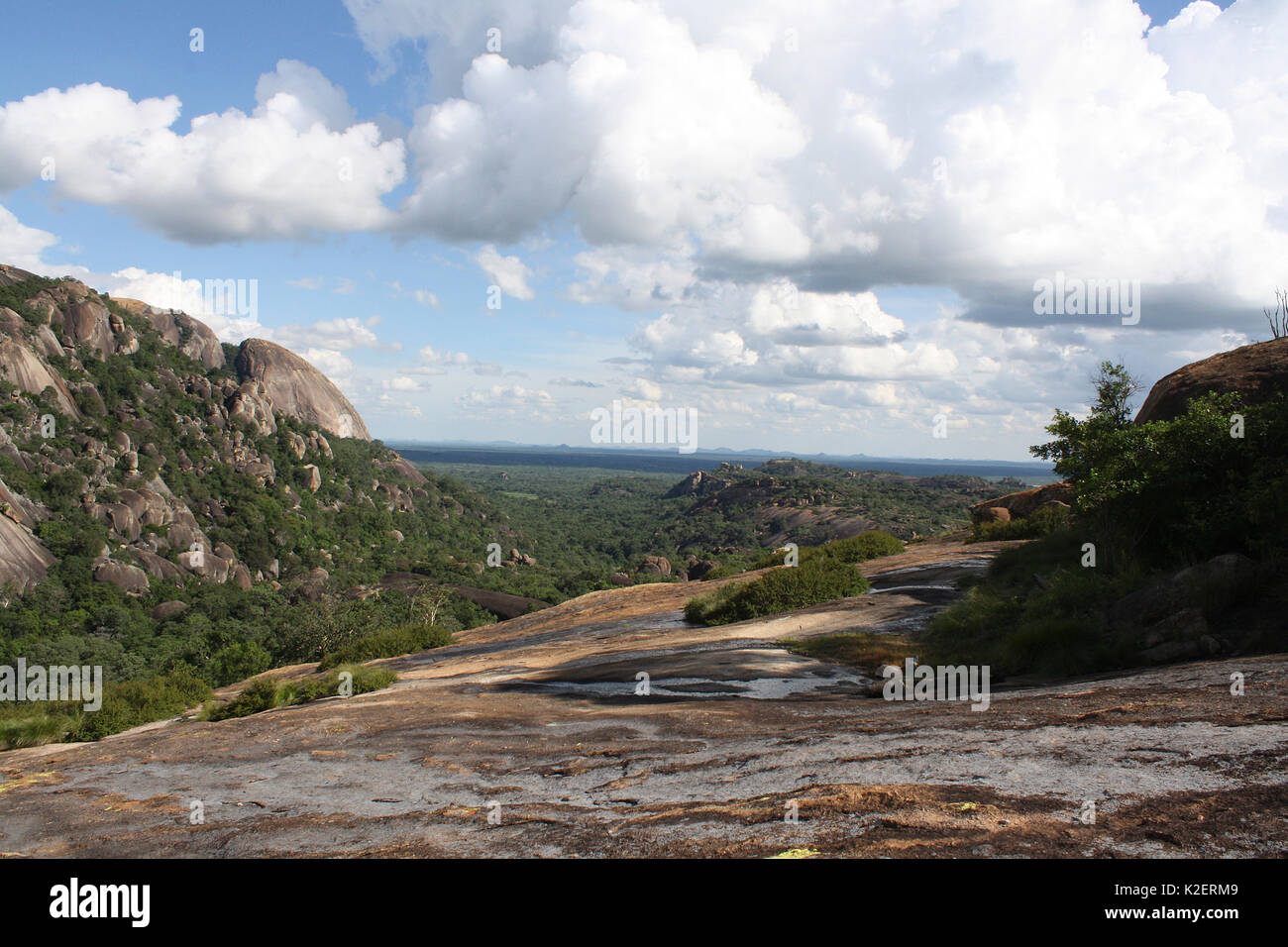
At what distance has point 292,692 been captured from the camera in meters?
16.1

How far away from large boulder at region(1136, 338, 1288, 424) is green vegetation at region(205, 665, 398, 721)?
→ 19754mm

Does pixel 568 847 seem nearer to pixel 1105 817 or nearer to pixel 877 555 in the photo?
pixel 1105 817

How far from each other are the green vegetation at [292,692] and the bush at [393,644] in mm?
6733

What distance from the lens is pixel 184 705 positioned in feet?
65.8

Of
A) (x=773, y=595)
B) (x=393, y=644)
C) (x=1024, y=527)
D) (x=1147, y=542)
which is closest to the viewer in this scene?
(x=1147, y=542)

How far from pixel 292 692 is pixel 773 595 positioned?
12262mm

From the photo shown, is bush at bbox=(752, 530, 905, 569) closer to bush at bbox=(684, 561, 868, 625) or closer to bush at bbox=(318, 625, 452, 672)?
bush at bbox=(684, 561, 868, 625)

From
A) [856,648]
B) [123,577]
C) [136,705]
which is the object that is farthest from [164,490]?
[856,648]

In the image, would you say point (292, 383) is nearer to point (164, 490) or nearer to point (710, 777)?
point (164, 490)

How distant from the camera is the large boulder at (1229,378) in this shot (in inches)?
646

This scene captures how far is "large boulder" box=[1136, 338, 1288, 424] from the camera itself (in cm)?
1641

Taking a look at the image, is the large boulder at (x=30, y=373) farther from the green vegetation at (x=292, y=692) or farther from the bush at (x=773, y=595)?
the bush at (x=773, y=595)
